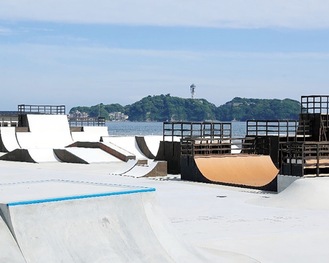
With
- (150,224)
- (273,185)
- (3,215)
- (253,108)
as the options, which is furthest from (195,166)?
(253,108)

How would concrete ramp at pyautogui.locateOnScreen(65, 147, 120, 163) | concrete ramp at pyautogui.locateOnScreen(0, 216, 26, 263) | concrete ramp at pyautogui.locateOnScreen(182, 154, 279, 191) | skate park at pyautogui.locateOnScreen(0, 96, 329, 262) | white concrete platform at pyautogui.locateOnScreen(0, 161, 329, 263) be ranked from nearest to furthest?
concrete ramp at pyautogui.locateOnScreen(0, 216, 26, 263), skate park at pyautogui.locateOnScreen(0, 96, 329, 262), white concrete platform at pyautogui.locateOnScreen(0, 161, 329, 263), concrete ramp at pyautogui.locateOnScreen(182, 154, 279, 191), concrete ramp at pyautogui.locateOnScreen(65, 147, 120, 163)

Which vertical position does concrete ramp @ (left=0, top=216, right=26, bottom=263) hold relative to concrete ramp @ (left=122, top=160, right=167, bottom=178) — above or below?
above

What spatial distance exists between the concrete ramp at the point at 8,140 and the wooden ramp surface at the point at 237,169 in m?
19.5

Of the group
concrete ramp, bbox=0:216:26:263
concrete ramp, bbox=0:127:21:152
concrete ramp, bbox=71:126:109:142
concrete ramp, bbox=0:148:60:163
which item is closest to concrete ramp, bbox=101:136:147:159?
concrete ramp, bbox=0:148:60:163

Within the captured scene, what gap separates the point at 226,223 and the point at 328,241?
259 cm

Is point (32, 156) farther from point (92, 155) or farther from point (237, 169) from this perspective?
point (237, 169)

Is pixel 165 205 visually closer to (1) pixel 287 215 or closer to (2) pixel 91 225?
A: (1) pixel 287 215

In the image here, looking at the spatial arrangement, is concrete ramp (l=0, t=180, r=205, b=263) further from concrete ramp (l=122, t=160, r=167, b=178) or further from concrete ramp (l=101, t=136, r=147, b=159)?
concrete ramp (l=101, t=136, r=147, b=159)

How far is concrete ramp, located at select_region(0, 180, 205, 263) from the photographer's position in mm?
8734

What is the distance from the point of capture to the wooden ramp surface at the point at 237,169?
23.8 meters

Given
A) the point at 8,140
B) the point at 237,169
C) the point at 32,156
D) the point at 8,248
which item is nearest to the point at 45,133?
the point at 8,140

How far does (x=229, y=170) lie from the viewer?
24.4 m

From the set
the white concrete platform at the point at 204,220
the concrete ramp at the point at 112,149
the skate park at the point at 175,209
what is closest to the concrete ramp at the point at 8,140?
the concrete ramp at the point at 112,149

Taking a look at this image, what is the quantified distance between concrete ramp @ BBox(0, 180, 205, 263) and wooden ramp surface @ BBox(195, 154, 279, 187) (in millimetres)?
13235
